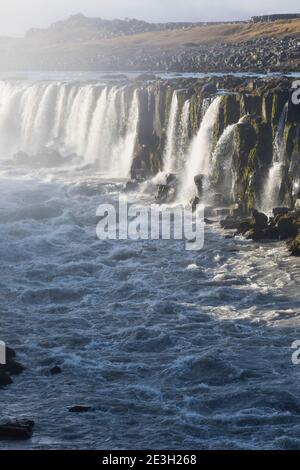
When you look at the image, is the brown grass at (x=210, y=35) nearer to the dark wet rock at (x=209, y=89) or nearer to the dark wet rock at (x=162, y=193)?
the dark wet rock at (x=209, y=89)

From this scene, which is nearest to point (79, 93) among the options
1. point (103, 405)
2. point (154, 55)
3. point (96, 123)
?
point (96, 123)

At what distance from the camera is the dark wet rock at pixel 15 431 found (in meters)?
20.5

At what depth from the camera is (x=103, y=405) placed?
22641 mm

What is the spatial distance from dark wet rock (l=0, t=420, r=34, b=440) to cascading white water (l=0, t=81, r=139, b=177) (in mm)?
37041

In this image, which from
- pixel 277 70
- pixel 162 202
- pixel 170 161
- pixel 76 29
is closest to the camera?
pixel 162 202

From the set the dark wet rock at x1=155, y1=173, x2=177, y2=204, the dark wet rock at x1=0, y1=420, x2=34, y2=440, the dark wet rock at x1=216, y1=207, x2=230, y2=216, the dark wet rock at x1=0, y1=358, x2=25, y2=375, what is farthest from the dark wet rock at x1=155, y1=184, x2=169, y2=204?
the dark wet rock at x1=0, y1=420, x2=34, y2=440

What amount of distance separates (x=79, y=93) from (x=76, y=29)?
13705 centimetres

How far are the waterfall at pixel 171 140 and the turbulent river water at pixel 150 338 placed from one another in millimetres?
11103

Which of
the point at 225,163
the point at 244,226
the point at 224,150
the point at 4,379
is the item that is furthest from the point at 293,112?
the point at 4,379

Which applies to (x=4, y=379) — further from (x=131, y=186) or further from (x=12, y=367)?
(x=131, y=186)

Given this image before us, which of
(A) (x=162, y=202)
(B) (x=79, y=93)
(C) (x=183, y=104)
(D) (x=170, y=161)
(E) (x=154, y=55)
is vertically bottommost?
(A) (x=162, y=202)

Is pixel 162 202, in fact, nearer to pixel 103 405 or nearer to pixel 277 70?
pixel 103 405

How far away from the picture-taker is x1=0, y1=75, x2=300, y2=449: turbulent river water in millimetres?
21422

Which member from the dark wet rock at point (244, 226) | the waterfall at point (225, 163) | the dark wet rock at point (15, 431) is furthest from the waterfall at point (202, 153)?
the dark wet rock at point (15, 431)
